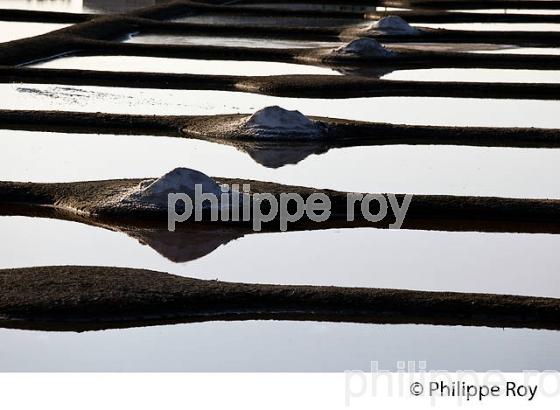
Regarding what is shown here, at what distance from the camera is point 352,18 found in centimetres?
1919

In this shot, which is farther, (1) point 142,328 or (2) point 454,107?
(2) point 454,107

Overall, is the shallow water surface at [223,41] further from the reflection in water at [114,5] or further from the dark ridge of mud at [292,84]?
the reflection in water at [114,5]

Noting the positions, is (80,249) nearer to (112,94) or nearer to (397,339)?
(397,339)

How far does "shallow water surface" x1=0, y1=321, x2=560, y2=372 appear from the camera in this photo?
Answer: 5023mm

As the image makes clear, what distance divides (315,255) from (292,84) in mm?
5360

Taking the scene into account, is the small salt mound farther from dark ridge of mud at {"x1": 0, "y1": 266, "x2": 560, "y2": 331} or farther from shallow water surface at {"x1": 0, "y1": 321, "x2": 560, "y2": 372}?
shallow water surface at {"x1": 0, "y1": 321, "x2": 560, "y2": 372}

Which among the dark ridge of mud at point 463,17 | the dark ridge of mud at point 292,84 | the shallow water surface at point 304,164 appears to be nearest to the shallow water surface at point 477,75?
the dark ridge of mud at point 292,84

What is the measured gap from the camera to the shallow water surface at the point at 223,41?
50.4 ft

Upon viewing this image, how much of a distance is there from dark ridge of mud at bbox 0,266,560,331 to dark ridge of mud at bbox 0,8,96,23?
37.6 ft

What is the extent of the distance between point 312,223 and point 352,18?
12265 mm

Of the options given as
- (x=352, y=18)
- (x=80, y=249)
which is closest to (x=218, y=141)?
(x=80, y=249)

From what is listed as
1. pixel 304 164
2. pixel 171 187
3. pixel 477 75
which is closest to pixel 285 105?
pixel 304 164

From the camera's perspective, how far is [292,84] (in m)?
11.8

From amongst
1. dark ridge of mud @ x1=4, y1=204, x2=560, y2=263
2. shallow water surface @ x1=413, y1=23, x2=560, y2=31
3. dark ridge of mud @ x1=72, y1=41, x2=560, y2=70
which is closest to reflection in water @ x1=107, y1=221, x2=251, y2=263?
dark ridge of mud @ x1=4, y1=204, x2=560, y2=263
